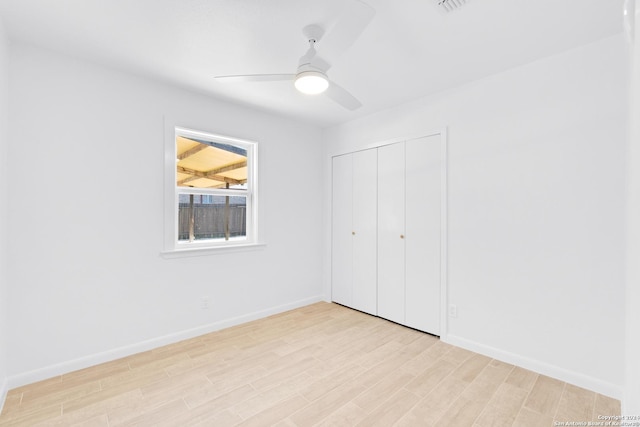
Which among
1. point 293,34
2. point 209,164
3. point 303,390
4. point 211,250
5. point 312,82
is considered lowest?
point 303,390

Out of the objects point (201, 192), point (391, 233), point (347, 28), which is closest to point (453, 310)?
point (391, 233)

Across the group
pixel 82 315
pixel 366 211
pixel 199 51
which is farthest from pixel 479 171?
pixel 82 315

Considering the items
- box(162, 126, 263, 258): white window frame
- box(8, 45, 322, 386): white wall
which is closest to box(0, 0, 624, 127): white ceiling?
box(8, 45, 322, 386): white wall

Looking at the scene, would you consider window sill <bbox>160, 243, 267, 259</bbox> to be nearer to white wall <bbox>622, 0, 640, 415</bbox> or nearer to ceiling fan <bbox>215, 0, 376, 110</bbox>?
ceiling fan <bbox>215, 0, 376, 110</bbox>

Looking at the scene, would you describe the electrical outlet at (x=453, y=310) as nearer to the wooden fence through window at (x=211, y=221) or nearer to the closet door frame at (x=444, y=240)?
the closet door frame at (x=444, y=240)

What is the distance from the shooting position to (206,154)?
127 inches

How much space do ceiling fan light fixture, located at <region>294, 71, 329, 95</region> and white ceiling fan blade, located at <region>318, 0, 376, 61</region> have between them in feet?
0.38

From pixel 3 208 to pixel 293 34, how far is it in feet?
7.52

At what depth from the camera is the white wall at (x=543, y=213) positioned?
78.9 inches

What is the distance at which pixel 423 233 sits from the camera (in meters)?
3.03

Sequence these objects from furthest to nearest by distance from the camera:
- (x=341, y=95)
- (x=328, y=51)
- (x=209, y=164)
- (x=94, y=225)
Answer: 1. (x=209, y=164)
2. (x=94, y=225)
3. (x=341, y=95)
4. (x=328, y=51)

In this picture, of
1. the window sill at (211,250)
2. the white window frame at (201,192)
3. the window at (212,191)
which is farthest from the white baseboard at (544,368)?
the window at (212,191)

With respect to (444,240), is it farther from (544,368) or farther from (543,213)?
(544,368)

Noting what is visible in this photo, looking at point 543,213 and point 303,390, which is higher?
point 543,213
